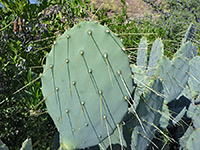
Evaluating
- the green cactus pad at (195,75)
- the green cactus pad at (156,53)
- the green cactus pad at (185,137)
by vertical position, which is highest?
the green cactus pad at (156,53)

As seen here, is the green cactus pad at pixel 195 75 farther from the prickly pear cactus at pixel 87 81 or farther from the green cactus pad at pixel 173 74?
the prickly pear cactus at pixel 87 81

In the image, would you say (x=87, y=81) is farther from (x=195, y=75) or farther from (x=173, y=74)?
(x=195, y=75)

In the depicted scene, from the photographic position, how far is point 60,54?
3.93 feet

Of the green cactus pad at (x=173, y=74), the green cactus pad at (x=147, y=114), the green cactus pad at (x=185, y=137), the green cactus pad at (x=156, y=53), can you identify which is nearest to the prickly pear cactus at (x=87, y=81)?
the green cactus pad at (x=147, y=114)

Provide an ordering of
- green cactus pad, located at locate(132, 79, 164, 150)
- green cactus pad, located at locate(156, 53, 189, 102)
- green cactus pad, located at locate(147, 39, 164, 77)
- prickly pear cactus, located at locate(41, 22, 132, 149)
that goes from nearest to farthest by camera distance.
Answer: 1. prickly pear cactus, located at locate(41, 22, 132, 149)
2. green cactus pad, located at locate(132, 79, 164, 150)
3. green cactus pad, located at locate(156, 53, 189, 102)
4. green cactus pad, located at locate(147, 39, 164, 77)

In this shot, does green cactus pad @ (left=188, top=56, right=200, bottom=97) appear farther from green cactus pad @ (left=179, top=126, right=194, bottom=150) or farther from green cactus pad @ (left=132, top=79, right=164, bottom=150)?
green cactus pad @ (left=132, top=79, right=164, bottom=150)

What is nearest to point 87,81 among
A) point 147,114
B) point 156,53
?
point 147,114

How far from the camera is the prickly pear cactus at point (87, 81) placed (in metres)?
1.17

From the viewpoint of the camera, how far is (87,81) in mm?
1179

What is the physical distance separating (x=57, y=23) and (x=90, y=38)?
1004 millimetres

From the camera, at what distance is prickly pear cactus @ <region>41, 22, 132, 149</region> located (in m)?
1.17

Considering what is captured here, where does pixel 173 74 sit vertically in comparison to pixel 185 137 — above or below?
above

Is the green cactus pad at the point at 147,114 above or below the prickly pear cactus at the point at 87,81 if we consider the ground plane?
below

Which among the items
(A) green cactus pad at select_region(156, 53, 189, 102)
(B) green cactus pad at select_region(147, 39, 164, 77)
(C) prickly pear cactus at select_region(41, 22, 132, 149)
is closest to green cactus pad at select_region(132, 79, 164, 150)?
(C) prickly pear cactus at select_region(41, 22, 132, 149)
